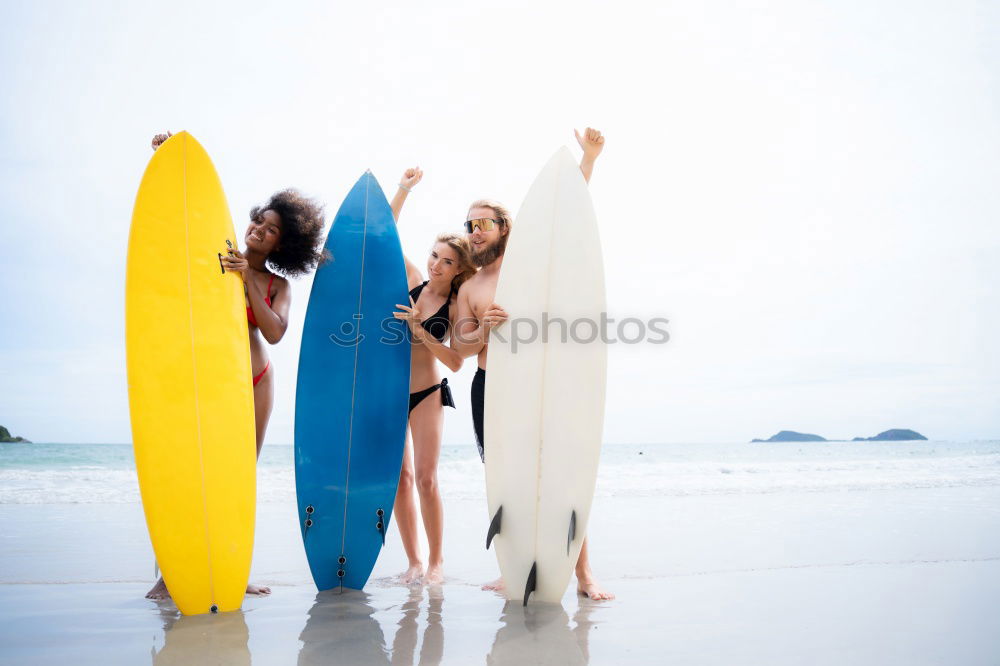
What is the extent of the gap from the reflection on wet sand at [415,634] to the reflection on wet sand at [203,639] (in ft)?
1.63

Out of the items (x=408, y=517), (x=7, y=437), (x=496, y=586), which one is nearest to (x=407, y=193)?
(x=408, y=517)

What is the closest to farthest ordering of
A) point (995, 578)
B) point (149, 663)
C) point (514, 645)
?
1. point (149, 663)
2. point (514, 645)
3. point (995, 578)

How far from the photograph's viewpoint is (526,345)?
9.81 ft

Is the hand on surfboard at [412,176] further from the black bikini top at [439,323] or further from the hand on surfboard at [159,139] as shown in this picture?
the hand on surfboard at [159,139]

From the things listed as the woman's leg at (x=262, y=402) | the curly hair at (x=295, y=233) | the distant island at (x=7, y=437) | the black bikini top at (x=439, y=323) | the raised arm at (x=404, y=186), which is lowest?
the distant island at (x=7, y=437)

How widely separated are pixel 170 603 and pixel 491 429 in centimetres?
160

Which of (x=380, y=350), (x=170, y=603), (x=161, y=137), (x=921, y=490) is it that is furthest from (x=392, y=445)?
(x=921, y=490)

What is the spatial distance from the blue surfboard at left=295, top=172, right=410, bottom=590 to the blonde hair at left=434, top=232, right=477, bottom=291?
26cm

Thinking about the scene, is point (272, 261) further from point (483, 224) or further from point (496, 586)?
point (496, 586)

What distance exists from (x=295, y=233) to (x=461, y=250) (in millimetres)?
812

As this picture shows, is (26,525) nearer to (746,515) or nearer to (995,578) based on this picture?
A: (746,515)

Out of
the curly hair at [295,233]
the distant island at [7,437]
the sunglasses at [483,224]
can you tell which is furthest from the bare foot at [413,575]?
the distant island at [7,437]

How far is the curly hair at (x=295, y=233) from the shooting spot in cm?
319

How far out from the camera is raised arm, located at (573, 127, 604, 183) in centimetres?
314
